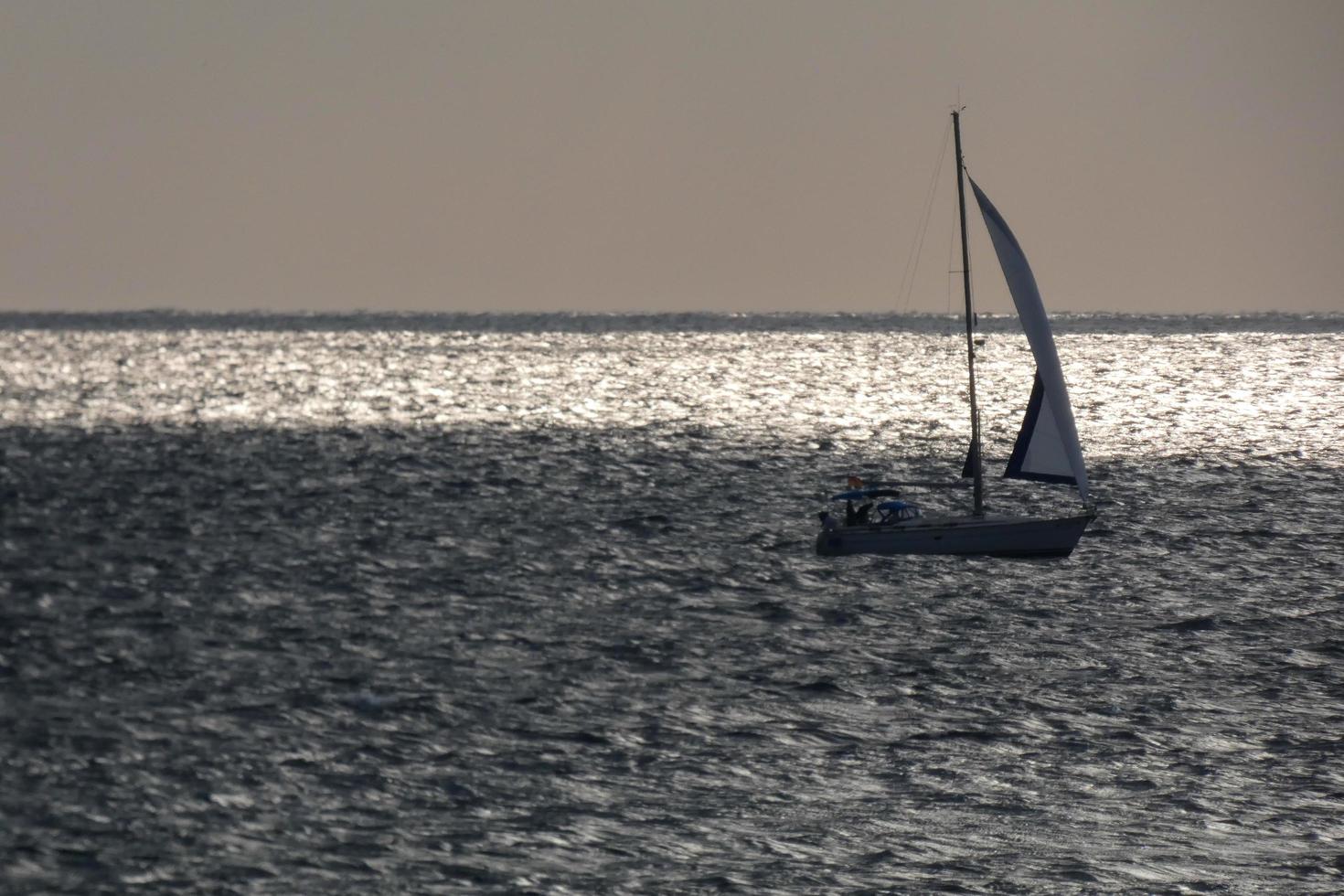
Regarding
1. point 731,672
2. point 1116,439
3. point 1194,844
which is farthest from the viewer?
point 1116,439

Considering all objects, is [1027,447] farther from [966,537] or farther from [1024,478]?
[966,537]

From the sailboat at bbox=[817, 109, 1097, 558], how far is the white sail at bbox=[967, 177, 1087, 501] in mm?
27

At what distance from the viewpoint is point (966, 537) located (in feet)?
→ 159

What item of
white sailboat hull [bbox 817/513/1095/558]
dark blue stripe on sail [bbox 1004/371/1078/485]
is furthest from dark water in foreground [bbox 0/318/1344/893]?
dark blue stripe on sail [bbox 1004/371/1078/485]

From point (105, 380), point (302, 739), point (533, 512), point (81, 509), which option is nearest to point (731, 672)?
point (302, 739)

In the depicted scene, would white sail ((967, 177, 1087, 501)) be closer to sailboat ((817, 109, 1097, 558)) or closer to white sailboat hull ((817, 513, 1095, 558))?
sailboat ((817, 109, 1097, 558))

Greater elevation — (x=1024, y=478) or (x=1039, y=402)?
(x=1039, y=402)

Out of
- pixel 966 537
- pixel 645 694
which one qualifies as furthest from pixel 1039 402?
pixel 645 694

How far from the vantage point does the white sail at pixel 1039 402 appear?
4825 centimetres

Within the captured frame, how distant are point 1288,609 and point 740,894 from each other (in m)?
25.3

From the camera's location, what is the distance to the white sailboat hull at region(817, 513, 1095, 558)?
48.5 meters

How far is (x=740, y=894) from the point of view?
2212 centimetres

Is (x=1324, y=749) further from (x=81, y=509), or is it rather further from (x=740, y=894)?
(x=81, y=509)

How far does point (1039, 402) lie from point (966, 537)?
15.0 ft
